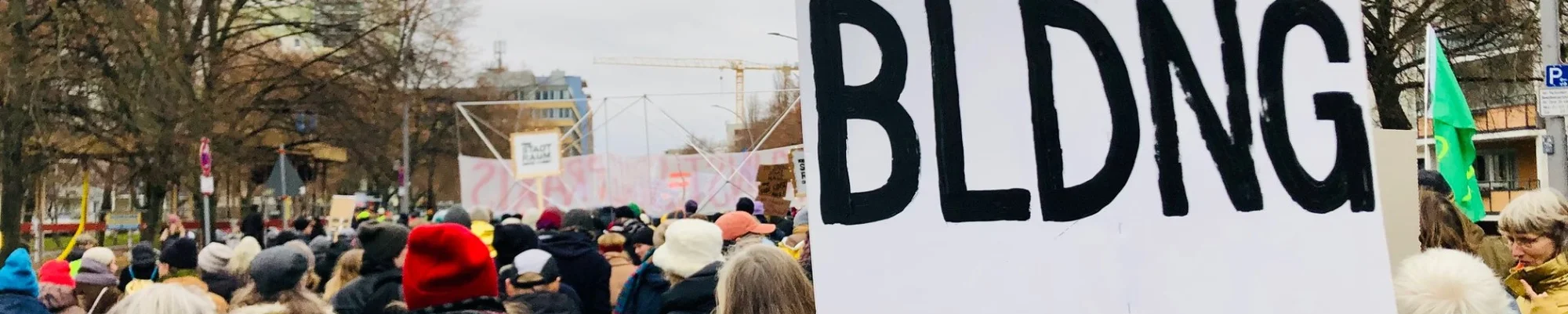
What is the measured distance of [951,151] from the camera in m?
1.97

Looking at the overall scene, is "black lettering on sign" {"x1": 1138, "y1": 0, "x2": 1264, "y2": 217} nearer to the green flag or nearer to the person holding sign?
the person holding sign

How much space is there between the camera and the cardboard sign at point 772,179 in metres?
15.5

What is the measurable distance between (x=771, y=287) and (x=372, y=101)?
2534 cm

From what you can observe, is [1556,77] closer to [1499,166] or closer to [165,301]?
[165,301]

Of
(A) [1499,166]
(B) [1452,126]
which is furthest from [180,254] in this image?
(A) [1499,166]

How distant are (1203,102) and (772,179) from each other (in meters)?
13.7

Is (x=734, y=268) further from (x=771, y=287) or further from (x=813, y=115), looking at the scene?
(x=813, y=115)

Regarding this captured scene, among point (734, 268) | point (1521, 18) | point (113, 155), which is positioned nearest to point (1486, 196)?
point (1521, 18)

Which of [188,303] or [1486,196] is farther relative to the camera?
[1486,196]

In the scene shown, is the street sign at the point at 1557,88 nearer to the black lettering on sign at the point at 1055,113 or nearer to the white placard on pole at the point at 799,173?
the white placard on pole at the point at 799,173

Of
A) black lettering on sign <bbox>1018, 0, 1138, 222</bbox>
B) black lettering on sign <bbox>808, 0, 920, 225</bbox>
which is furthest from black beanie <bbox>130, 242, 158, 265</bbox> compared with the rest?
black lettering on sign <bbox>1018, 0, 1138, 222</bbox>

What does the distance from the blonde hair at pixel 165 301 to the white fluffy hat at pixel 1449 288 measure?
8.80 feet

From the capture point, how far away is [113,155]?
77.0 ft

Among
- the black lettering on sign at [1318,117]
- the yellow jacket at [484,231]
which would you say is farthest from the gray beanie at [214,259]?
the black lettering on sign at [1318,117]
